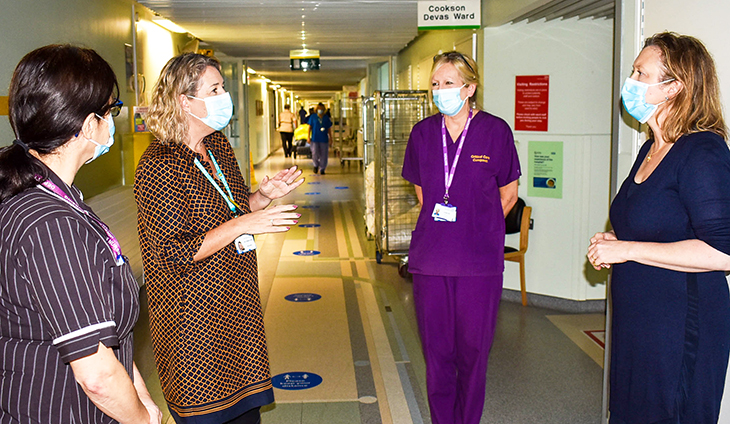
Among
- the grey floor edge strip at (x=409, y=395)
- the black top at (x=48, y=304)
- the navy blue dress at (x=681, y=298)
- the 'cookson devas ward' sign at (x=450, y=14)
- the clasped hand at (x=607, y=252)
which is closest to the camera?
the black top at (x=48, y=304)

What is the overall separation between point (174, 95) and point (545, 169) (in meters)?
3.82

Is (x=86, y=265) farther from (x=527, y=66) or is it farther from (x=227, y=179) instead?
(x=527, y=66)

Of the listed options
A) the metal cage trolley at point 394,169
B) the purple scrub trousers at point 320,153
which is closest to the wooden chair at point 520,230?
the metal cage trolley at point 394,169

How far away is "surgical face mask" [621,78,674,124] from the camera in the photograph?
1963mm

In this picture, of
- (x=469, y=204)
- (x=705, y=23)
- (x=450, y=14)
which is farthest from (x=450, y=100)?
(x=450, y=14)

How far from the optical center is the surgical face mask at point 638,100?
1963 mm

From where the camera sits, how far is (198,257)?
189 cm

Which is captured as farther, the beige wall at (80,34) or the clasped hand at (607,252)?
the beige wall at (80,34)

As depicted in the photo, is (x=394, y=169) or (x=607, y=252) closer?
(x=607, y=252)

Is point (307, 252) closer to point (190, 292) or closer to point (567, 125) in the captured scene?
point (567, 125)

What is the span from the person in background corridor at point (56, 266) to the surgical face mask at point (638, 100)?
155cm

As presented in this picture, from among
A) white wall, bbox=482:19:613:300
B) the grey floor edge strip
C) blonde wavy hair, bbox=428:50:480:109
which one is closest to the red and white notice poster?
white wall, bbox=482:19:613:300

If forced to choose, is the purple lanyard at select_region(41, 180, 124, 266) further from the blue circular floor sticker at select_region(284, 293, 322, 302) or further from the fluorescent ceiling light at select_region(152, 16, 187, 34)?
the fluorescent ceiling light at select_region(152, 16, 187, 34)

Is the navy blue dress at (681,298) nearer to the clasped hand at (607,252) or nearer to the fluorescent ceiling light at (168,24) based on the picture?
the clasped hand at (607,252)
